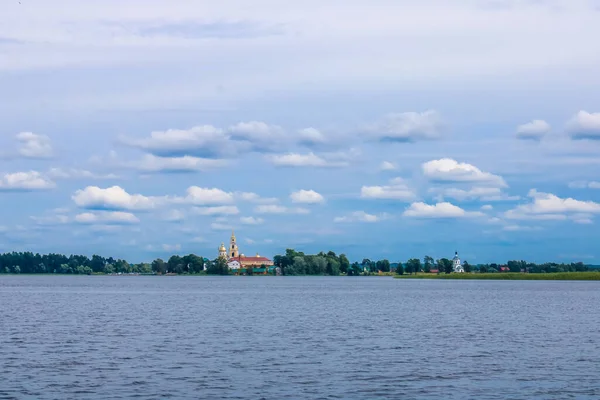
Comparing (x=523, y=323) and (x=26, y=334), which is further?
(x=523, y=323)

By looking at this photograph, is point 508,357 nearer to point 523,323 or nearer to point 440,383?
point 440,383

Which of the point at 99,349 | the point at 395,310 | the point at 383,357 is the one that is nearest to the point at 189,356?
the point at 99,349

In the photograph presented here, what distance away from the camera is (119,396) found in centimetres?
2650

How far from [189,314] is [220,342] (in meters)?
23.5

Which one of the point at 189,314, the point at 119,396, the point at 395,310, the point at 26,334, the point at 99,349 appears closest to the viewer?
the point at 119,396

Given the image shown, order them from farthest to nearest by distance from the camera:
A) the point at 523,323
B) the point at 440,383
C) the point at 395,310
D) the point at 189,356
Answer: the point at 395,310, the point at 523,323, the point at 189,356, the point at 440,383

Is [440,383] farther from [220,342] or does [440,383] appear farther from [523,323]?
[523,323]

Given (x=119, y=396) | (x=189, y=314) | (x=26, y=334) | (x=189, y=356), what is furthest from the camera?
(x=189, y=314)

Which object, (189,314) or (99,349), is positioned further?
(189,314)

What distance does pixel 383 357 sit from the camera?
3641cm

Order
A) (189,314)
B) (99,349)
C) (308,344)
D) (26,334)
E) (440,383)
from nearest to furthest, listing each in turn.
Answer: (440,383) < (99,349) < (308,344) < (26,334) < (189,314)

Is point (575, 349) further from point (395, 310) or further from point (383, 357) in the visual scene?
point (395, 310)

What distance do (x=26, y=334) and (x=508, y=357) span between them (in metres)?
27.7

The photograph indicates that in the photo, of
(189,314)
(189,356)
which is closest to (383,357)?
(189,356)
